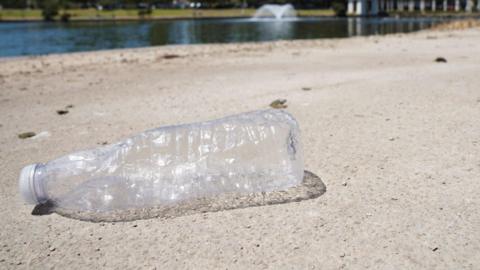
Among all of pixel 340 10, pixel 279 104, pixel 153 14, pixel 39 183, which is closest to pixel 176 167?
pixel 39 183

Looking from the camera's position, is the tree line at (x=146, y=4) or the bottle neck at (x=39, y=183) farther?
the tree line at (x=146, y=4)

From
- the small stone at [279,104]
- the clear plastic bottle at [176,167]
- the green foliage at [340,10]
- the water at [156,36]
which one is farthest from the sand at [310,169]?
the green foliage at [340,10]

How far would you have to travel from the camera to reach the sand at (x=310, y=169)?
3.59m

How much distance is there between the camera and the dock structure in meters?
128

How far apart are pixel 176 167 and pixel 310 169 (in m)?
1.41

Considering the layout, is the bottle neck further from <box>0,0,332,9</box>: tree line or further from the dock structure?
<box>0,0,332,9</box>: tree line

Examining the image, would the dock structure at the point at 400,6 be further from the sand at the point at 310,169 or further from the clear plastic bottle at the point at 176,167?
the clear plastic bottle at the point at 176,167

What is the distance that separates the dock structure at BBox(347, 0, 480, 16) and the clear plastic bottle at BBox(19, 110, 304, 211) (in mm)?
128796

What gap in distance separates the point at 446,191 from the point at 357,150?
4.80 feet

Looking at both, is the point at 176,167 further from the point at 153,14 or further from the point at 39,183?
the point at 153,14

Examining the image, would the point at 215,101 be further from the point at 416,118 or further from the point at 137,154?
the point at 137,154

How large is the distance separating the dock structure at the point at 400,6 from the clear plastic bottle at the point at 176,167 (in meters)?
129

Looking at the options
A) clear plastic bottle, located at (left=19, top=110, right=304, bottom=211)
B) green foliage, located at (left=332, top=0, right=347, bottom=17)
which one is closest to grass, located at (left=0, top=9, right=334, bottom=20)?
green foliage, located at (left=332, top=0, right=347, bottom=17)

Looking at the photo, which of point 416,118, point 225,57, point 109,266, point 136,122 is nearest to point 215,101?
point 136,122
